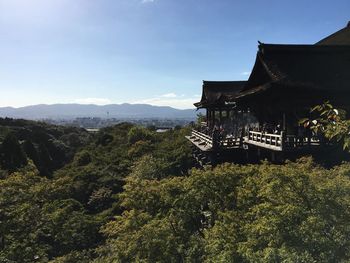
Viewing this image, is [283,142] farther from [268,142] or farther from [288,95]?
[288,95]

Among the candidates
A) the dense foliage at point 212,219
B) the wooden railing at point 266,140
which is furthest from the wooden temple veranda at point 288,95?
the dense foliage at point 212,219

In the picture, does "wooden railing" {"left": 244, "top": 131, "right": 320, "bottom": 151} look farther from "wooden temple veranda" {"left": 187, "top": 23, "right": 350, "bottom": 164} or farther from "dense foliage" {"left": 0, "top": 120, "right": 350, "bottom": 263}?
"dense foliage" {"left": 0, "top": 120, "right": 350, "bottom": 263}

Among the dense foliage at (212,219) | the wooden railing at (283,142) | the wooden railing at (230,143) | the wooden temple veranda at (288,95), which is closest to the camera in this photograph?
the dense foliage at (212,219)

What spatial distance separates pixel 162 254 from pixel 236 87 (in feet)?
84.6

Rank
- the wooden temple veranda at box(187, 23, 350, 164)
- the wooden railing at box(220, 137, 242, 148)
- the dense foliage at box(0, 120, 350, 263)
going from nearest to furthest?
the dense foliage at box(0, 120, 350, 263), the wooden temple veranda at box(187, 23, 350, 164), the wooden railing at box(220, 137, 242, 148)

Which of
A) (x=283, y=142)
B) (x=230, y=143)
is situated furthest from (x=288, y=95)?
(x=230, y=143)

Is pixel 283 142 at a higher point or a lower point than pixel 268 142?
higher

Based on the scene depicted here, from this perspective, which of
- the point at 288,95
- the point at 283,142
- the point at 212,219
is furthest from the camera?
the point at 288,95

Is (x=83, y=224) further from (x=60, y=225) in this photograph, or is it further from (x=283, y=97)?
(x=283, y=97)

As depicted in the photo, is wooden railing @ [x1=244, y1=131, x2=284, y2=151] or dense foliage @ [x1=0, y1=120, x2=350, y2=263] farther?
wooden railing @ [x1=244, y1=131, x2=284, y2=151]

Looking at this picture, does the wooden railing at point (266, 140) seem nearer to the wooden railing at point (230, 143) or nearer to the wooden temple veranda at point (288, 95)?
the wooden temple veranda at point (288, 95)

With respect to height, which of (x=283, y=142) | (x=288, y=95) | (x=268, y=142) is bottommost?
(x=268, y=142)

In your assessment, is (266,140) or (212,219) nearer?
(212,219)

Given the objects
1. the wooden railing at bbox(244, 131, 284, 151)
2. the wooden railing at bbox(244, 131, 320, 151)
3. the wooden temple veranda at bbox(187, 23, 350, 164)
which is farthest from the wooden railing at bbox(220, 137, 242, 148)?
the wooden railing at bbox(244, 131, 320, 151)
